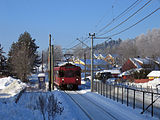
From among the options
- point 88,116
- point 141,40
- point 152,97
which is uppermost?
point 141,40

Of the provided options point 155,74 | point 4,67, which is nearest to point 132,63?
point 155,74

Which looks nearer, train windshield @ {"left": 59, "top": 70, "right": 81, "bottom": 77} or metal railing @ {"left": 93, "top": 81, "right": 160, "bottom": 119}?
metal railing @ {"left": 93, "top": 81, "right": 160, "bottom": 119}

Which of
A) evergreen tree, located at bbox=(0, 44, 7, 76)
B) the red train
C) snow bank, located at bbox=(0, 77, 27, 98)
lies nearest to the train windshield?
the red train

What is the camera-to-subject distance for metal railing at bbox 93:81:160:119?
13781mm

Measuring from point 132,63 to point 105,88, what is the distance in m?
48.8

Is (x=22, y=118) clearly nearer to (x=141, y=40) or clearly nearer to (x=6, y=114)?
(x=6, y=114)

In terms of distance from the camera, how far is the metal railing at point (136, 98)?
1378 centimetres

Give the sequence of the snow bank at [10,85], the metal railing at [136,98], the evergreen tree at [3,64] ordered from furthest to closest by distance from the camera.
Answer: the evergreen tree at [3,64], the snow bank at [10,85], the metal railing at [136,98]

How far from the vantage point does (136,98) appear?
16609mm

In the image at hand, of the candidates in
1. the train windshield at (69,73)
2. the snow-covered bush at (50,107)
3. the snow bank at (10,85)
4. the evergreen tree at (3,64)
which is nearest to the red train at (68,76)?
the train windshield at (69,73)

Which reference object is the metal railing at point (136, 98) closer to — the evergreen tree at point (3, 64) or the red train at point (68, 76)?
the red train at point (68, 76)

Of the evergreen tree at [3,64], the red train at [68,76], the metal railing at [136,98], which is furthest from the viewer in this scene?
the evergreen tree at [3,64]

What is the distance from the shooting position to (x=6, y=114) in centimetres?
1219

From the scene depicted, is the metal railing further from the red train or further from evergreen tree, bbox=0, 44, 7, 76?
evergreen tree, bbox=0, 44, 7, 76
